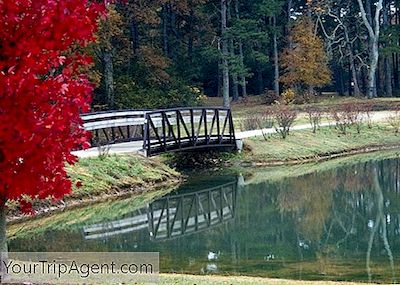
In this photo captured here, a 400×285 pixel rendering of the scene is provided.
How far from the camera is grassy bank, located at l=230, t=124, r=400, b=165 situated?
74.8 feet

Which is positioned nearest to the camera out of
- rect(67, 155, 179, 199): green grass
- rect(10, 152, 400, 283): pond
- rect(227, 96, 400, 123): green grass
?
rect(10, 152, 400, 283): pond

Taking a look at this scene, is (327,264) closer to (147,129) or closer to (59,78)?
(59,78)

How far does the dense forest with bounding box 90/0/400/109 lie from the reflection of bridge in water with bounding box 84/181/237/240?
1220cm

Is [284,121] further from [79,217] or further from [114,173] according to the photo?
[79,217]

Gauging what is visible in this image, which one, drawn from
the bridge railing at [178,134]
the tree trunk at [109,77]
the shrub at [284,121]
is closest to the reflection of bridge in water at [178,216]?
the bridge railing at [178,134]

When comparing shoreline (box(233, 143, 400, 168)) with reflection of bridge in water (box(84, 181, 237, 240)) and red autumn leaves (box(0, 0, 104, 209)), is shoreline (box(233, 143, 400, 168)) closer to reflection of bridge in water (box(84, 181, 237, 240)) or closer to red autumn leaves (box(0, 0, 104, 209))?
reflection of bridge in water (box(84, 181, 237, 240))

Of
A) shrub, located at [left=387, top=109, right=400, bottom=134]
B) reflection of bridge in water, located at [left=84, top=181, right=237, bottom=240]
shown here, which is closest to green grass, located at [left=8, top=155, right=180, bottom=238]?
reflection of bridge in water, located at [left=84, top=181, right=237, bottom=240]

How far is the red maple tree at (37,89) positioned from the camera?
17.8ft

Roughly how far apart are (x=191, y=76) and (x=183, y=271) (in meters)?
28.4

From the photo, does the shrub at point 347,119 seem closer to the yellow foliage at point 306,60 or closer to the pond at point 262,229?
the pond at point 262,229

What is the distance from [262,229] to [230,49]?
2767 centimetres

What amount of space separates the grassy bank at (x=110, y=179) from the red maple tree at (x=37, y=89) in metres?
8.01

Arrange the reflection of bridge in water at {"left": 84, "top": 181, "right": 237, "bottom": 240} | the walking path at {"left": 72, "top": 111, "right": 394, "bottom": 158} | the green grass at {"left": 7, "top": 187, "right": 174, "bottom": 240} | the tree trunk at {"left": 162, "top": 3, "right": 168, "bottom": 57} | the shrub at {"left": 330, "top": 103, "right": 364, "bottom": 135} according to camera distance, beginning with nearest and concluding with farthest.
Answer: the green grass at {"left": 7, "top": 187, "right": 174, "bottom": 240}, the reflection of bridge in water at {"left": 84, "top": 181, "right": 237, "bottom": 240}, the walking path at {"left": 72, "top": 111, "right": 394, "bottom": 158}, the shrub at {"left": 330, "top": 103, "right": 364, "bottom": 135}, the tree trunk at {"left": 162, "top": 3, "right": 168, "bottom": 57}

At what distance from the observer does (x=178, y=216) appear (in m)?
14.6
